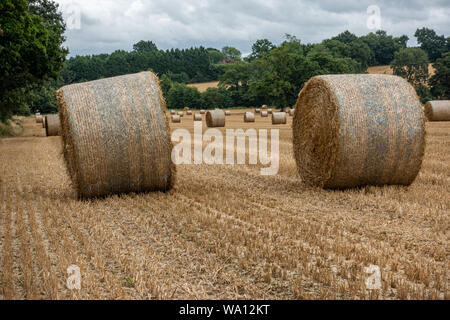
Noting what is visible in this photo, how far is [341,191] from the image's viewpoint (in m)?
8.25

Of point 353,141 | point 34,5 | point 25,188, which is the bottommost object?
point 25,188

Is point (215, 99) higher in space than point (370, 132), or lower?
higher

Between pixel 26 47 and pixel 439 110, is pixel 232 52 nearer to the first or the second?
pixel 439 110

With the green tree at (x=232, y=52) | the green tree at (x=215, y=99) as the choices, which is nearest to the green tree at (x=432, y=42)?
the green tree at (x=215, y=99)

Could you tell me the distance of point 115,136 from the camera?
785 cm

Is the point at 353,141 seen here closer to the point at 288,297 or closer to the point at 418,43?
the point at 288,297

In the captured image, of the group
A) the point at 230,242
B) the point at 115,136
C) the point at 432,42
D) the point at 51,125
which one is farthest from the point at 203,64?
the point at 230,242

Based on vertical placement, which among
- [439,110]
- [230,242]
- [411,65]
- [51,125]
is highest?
[411,65]

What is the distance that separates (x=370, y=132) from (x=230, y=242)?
3829 mm

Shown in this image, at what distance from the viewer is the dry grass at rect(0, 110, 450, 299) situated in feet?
13.4

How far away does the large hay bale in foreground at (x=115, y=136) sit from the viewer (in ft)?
25.7

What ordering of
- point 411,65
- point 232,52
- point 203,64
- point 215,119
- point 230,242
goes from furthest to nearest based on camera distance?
point 232,52 < point 203,64 < point 411,65 < point 215,119 < point 230,242
